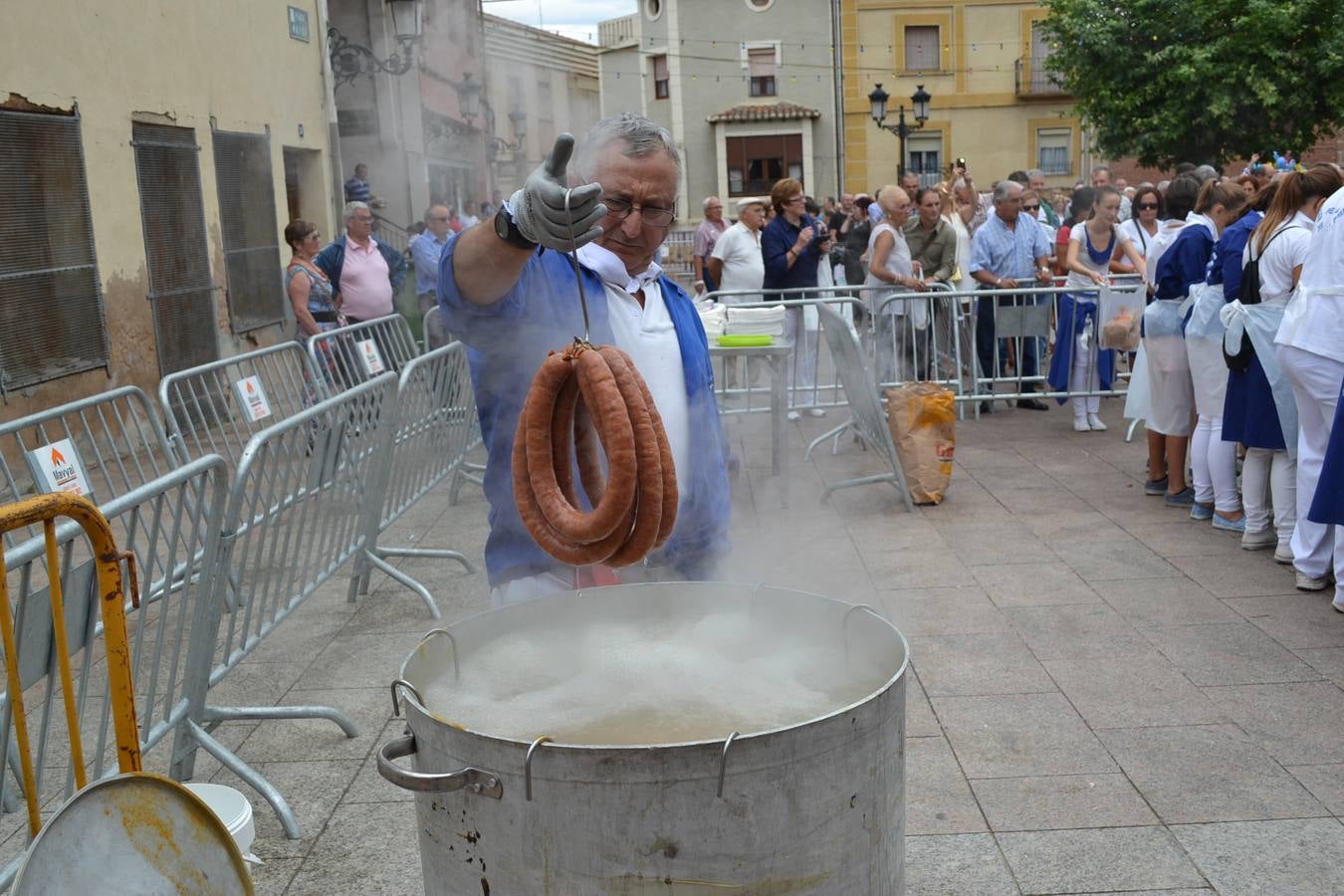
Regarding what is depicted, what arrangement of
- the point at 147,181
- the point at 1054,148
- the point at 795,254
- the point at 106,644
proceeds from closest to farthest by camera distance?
the point at 106,644 < the point at 147,181 < the point at 795,254 < the point at 1054,148

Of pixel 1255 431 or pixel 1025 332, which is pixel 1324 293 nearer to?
pixel 1255 431

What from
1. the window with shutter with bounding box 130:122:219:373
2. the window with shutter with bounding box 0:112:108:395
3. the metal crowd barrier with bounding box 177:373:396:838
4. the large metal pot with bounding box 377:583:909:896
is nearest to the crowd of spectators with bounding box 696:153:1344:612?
the large metal pot with bounding box 377:583:909:896

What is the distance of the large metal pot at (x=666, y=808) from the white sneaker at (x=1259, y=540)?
5.14m

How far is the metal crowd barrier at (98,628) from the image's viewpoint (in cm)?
254

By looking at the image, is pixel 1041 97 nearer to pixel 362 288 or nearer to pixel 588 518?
pixel 362 288

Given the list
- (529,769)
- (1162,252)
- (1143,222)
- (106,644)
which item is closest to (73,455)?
(106,644)

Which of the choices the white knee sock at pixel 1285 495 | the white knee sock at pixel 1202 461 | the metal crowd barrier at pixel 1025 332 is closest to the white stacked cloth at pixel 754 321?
the metal crowd barrier at pixel 1025 332

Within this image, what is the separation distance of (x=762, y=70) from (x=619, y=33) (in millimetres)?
35426

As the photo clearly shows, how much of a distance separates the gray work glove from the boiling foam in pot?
805mm

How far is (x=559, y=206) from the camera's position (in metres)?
2.20

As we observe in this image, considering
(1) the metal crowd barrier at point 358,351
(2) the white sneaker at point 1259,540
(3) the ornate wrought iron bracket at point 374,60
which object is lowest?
(2) the white sneaker at point 1259,540

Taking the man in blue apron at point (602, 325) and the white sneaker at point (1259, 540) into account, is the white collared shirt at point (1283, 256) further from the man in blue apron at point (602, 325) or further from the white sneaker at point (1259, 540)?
the man in blue apron at point (602, 325)

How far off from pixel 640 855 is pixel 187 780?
294 centimetres

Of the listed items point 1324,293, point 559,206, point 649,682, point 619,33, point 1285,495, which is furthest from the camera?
point 1285,495
